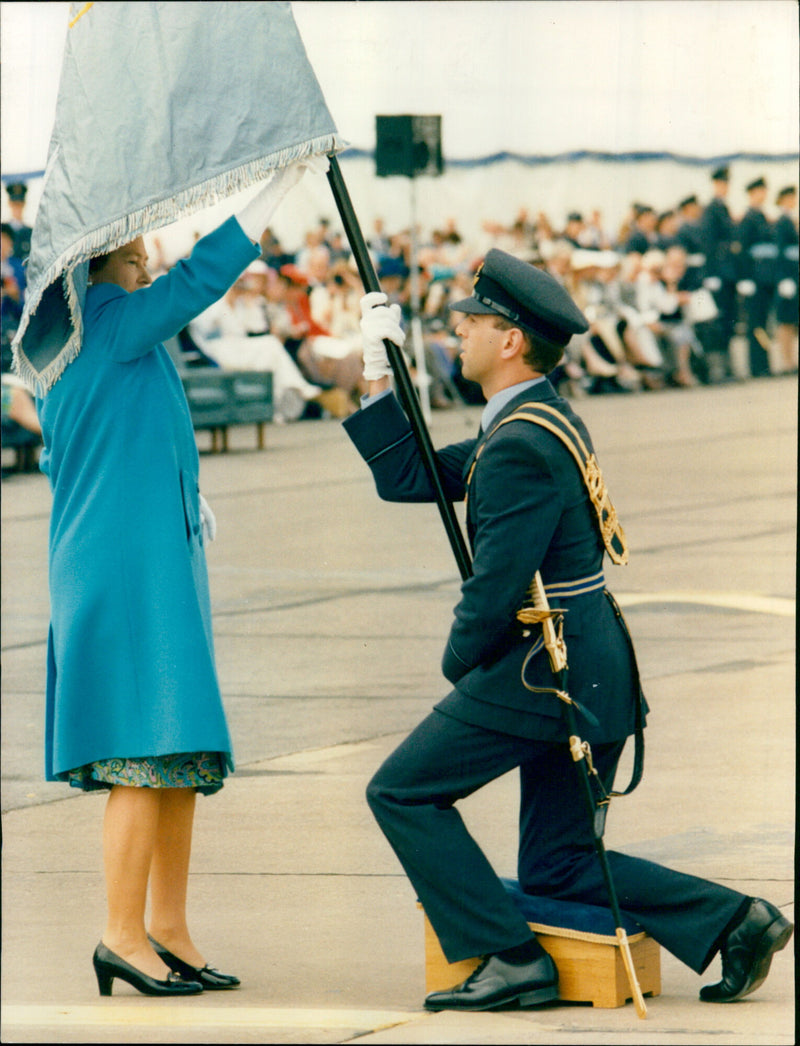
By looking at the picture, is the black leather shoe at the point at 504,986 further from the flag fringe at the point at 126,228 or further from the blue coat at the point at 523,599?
the flag fringe at the point at 126,228

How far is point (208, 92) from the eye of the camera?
4258mm

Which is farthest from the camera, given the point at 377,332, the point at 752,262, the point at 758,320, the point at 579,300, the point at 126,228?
the point at 758,320

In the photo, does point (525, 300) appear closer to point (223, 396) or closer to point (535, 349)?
point (535, 349)

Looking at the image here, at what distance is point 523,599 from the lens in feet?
13.0

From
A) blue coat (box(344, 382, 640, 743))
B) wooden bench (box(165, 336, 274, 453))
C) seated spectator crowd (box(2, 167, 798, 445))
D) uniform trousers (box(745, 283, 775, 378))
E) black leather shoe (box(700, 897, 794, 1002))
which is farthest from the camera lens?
uniform trousers (box(745, 283, 775, 378))

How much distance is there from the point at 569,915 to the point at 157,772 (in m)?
1.00

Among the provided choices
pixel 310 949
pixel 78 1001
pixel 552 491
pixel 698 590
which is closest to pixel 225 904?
pixel 310 949

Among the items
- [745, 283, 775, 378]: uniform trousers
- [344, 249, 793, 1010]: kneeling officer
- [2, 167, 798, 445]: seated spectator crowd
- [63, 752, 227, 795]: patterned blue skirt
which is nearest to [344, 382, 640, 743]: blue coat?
[344, 249, 793, 1010]: kneeling officer

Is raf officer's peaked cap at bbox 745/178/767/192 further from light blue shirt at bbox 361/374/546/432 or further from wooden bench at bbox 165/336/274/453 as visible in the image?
light blue shirt at bbox 361/374/546/432

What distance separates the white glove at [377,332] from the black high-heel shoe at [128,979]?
147cm

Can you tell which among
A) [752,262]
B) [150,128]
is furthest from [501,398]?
[752,262]

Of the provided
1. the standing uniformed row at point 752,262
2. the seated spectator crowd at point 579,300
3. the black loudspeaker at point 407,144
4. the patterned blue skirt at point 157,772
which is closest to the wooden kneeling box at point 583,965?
the patterned blue skirt at point 157,772

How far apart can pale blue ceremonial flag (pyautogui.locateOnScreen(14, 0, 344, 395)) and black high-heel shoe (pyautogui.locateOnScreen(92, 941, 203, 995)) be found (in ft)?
4.38

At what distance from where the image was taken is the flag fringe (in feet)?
13.7
